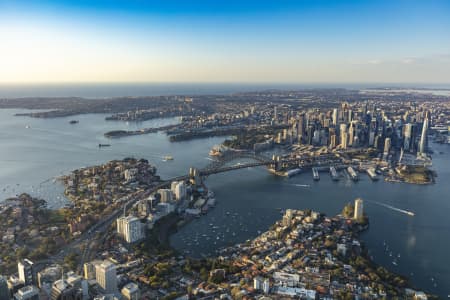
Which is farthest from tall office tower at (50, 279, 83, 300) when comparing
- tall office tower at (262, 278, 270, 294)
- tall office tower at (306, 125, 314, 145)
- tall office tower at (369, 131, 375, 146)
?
tall office tower at (369, 131, 375, 146)

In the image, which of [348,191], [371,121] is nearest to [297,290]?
[348,191]

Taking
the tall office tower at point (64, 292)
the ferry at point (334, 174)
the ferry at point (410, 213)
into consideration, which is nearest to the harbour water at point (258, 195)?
the ferry at point (410, 213)

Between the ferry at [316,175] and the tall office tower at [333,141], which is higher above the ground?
the tall office tower at [333,141]

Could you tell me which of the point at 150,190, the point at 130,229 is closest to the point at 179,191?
the point at 150,190

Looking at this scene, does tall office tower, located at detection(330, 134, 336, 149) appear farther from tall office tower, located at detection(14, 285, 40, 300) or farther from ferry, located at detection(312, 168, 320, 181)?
tall office tower, located at detection(14, 285, 40, 300)

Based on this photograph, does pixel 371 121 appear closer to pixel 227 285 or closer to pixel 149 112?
pixel 227 285

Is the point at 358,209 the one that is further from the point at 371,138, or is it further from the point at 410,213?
the point at 371,138

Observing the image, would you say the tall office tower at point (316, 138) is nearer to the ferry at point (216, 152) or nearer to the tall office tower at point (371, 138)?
the tall office tower at point (371, 138)

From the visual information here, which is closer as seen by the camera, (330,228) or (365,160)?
(330,228)
